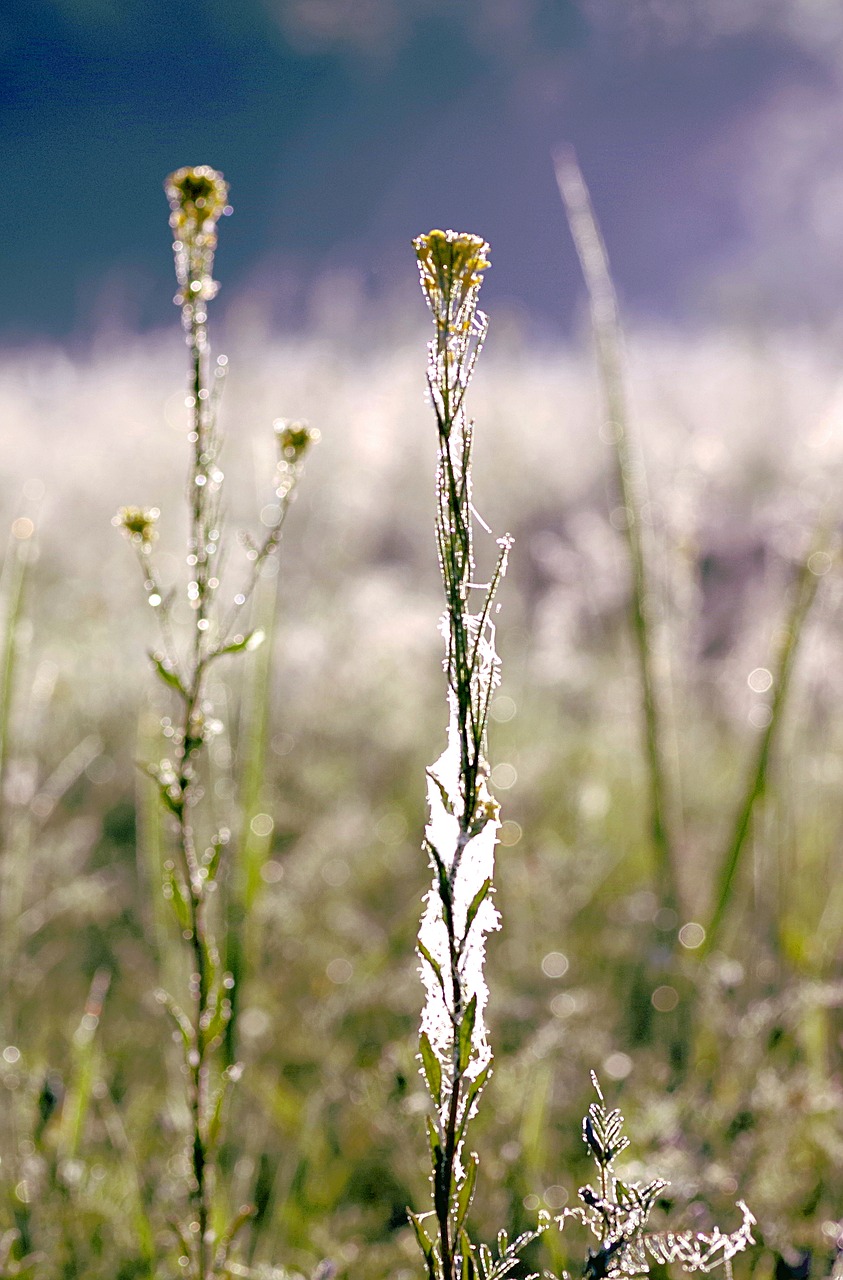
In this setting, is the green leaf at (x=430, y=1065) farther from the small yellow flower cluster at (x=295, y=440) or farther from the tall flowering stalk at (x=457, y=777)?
the small yellow flower cluster at (x=295, y=440)

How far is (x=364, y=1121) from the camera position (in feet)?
5.58

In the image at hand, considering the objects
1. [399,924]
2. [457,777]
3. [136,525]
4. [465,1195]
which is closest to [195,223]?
[136,525]

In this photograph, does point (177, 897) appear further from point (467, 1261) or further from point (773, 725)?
point (773, 725)

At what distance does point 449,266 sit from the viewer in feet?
1.69

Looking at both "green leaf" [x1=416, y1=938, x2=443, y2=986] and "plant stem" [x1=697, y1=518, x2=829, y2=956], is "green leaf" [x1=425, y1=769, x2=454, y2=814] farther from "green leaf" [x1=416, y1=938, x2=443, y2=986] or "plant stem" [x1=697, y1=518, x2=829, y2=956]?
"plant stem" [x1=697, y1=518, x2=829, y2=956]

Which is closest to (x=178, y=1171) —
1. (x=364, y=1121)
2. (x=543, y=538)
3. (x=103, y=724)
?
(x=364, y=1121)

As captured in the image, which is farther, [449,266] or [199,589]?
[199,589]

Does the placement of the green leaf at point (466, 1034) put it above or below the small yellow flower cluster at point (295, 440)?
below

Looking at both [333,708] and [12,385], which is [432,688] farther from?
[12,385]

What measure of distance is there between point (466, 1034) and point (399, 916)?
2047 mm

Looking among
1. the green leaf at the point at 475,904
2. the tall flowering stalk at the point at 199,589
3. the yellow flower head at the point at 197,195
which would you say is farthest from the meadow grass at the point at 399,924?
the yellow flower head at the point at 197,195

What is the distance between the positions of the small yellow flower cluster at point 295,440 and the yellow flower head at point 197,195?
0.15 metres

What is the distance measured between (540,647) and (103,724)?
1909 mm

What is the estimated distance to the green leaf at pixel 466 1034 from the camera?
20.7 inches
